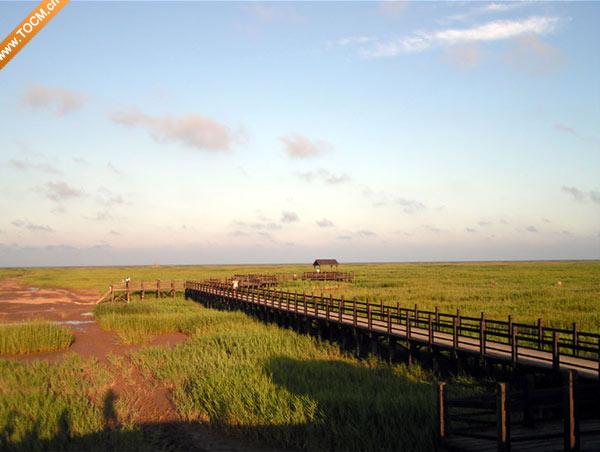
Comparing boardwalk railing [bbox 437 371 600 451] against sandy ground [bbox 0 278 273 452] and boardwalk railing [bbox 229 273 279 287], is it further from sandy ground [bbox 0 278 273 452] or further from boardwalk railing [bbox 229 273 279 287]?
boardwalk railing [bbox 229 273 279 287]

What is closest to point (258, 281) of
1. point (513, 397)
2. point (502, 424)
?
point (513, 397)

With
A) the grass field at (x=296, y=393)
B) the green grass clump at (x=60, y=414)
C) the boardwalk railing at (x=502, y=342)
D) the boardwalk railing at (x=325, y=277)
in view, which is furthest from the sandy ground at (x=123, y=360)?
the boardwalk railing at (x=325, y=277)

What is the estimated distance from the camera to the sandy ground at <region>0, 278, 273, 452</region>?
574 inches

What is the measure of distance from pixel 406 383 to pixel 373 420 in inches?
163

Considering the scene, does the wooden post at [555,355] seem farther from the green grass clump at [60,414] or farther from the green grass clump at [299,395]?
the green grass clump at [60,414]

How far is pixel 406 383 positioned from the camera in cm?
1730

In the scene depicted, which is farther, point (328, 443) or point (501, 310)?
point (501, 310)

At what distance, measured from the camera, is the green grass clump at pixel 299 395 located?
516 inches

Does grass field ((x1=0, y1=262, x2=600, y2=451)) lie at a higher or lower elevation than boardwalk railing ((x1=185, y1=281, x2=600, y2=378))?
lower

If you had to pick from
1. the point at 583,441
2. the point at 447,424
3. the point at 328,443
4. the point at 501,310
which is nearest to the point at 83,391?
the point at 328,443

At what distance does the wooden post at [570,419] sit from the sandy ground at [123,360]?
22.9 feet

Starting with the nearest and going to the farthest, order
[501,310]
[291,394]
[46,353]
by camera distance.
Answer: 1. [291,394]
2. [46,353]
3. [501,310]

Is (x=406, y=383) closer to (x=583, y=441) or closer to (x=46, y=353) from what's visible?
(x=583, y=441)

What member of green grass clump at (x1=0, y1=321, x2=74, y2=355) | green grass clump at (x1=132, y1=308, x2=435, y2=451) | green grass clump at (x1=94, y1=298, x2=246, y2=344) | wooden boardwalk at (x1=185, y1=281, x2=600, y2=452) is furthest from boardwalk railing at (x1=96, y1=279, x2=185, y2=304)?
green grass clump at (x1=132, y1=308, x2=435, y2=451)
